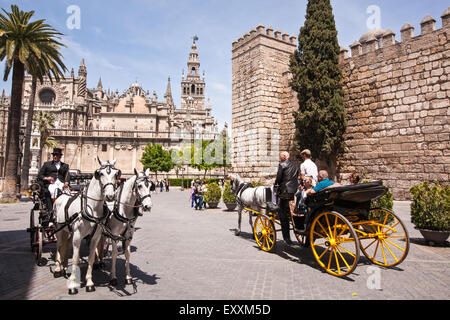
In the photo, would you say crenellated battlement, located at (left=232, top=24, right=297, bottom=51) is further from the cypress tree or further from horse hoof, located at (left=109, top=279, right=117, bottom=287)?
horse hoof, located at (left=109, top=279, right=117, bottom=287)

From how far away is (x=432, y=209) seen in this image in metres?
7.03

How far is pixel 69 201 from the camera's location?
16.4 ft

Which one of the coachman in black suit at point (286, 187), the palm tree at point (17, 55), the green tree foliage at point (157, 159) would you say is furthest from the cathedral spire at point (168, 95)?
the coachman in black suit at point (286, 187)

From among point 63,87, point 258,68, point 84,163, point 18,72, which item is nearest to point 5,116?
point 63,87

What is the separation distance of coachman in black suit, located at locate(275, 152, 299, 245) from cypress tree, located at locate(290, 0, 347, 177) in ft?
32.8

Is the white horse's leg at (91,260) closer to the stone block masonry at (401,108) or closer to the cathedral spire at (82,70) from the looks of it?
the stone block masonry at (401,108)

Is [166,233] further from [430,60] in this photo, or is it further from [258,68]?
[430,60]

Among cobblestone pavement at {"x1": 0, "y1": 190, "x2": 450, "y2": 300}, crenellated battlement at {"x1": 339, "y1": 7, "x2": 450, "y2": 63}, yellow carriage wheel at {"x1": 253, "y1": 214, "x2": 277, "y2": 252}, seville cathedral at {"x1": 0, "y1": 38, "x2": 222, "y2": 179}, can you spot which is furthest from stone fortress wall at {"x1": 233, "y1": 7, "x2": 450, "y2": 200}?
seville cathedral at {"x1": 0, "y1": 38, "x2": 222, "y2": 179}

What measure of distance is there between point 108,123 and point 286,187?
225 feet

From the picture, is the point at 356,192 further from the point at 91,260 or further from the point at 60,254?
the point at 60,254

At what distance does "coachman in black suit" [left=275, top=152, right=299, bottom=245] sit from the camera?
641cm

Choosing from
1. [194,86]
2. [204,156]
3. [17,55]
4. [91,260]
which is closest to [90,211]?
[91,260]

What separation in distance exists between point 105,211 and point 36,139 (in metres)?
30.2

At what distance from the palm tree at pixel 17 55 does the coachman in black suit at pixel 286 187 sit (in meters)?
19.2
